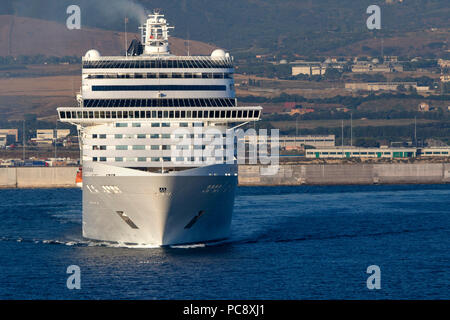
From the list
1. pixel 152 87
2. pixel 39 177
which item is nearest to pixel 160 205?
pixel 152 87

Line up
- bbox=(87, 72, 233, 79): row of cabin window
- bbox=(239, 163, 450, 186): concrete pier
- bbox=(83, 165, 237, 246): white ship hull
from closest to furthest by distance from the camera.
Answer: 1. bbox=(83, 165, 237, 246): white ship hull
2. bbox=(87, 72, 233, 79): row of cabin window
3. bbox=(239, 163, 450, 186): concrete pier

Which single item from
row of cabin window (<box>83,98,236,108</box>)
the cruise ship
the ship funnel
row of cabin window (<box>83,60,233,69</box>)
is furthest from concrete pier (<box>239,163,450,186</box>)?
row of cabin window (<box>83,98,236,108</box>)

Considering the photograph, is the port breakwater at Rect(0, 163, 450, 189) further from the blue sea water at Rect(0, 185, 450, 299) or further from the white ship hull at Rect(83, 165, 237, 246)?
the white ship hull at Rect(83, 165, 237, 246)

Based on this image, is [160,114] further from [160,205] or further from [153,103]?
[160,205]

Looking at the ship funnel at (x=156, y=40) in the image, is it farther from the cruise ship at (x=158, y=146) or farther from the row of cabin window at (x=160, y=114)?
the row of cabin window at (x=160, y=114)

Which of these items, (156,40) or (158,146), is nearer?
(158,146)

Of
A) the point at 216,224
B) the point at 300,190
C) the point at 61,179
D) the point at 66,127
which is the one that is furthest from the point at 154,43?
the point at 66,127
